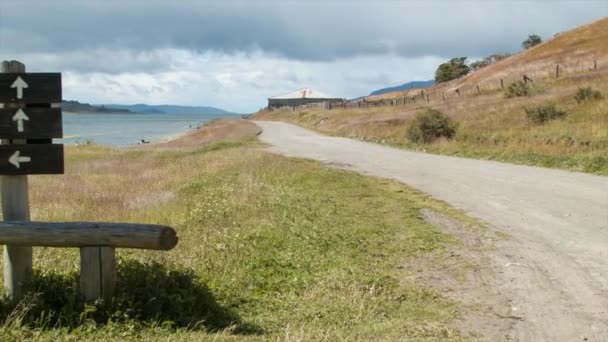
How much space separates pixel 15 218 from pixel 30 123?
891mm

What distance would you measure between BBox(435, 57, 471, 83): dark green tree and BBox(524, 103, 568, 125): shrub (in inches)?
3107

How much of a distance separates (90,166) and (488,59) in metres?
96.6

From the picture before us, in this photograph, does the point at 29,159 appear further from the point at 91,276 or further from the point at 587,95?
the point at 587,95

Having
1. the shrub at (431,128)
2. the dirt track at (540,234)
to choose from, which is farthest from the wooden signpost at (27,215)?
the shrub at (431,128)

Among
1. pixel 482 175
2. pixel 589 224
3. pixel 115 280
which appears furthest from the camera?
pixel 482 175

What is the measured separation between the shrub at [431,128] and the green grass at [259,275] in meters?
14.6

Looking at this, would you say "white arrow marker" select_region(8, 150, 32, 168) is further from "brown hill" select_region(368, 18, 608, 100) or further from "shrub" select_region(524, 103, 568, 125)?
"brown hill" select_region(368, 18, 608, 100)

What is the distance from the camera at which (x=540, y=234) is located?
8.60 meters

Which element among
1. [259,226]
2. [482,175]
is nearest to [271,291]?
[259,226]

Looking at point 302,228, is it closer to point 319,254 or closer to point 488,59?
point 319,254

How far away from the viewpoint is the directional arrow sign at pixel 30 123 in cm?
524

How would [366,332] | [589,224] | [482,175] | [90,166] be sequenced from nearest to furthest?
[366,332]
[589,224]
[482,175]
[90,166]

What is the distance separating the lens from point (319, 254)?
752cm

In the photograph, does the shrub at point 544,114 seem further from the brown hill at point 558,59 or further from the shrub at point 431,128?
the brown hill at point 558,59
